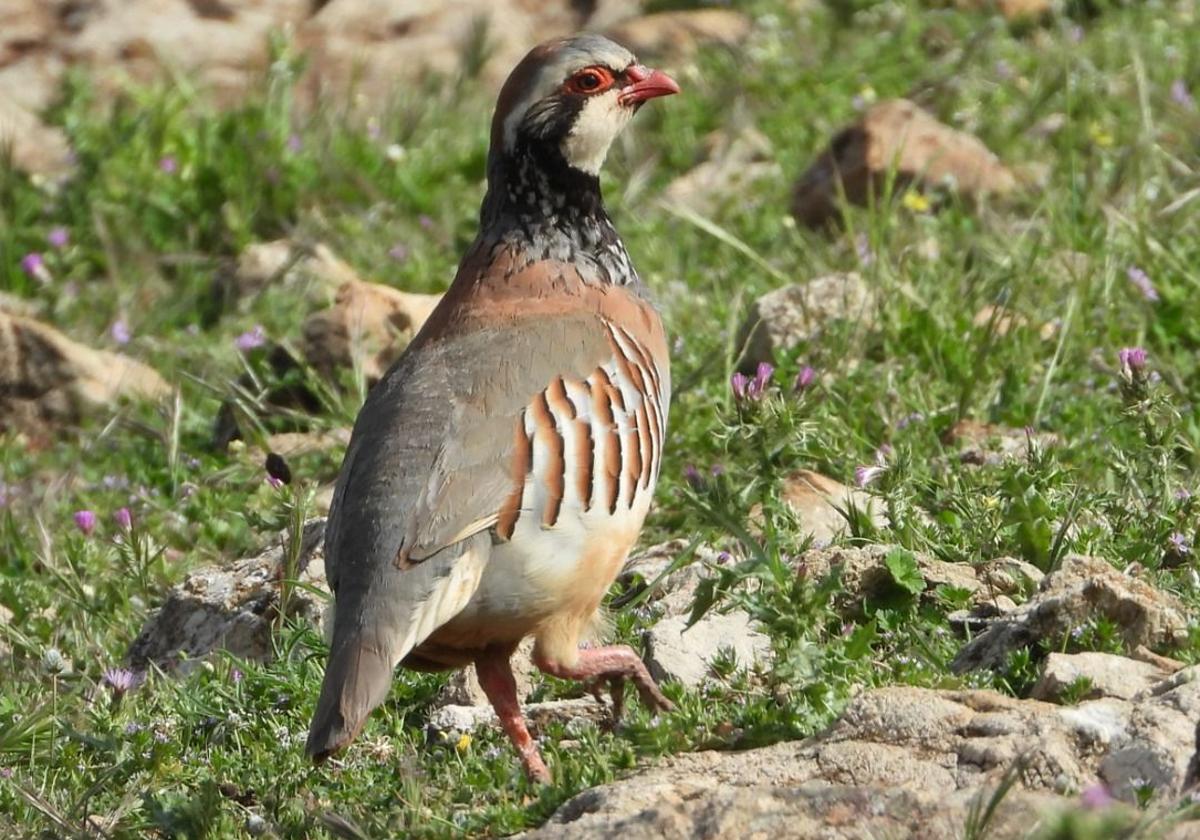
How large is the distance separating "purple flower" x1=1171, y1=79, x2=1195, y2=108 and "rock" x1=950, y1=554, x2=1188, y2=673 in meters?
4.22

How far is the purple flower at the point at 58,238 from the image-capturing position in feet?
28.7

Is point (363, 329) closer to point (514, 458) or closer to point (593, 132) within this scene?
point (593, 132)

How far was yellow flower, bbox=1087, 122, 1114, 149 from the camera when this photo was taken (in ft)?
26.9

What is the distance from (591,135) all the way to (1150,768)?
2.33m

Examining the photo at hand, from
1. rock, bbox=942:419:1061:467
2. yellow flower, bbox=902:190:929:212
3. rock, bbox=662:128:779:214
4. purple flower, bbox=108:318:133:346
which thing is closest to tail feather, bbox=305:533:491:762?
rock, bbox=942:419:1061:467

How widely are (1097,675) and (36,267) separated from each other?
5648mm

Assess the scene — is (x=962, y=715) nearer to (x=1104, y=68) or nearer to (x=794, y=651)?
(x=794, y=651)

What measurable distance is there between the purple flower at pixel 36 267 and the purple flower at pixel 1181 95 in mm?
4565

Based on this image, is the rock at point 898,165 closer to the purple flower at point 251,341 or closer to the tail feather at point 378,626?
the purple flower at point 251,341

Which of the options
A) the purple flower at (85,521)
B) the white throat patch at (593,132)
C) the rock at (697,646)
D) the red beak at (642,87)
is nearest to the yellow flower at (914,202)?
the red beak at (642,87)

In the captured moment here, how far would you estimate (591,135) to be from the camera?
5371 mm

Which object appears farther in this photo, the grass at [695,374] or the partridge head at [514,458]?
the grass at [695,374]

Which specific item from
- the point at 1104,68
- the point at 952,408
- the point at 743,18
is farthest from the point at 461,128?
the point at 952,408

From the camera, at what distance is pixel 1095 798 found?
324cm
